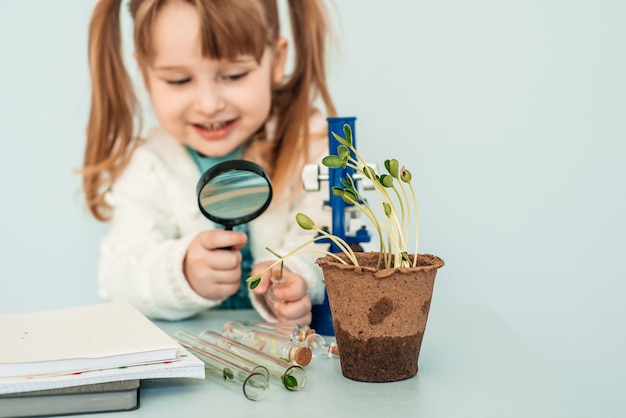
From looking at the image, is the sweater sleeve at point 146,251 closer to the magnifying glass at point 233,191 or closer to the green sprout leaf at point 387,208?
the magnifying glass at point 233,191

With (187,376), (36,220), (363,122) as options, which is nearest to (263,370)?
(187,376)

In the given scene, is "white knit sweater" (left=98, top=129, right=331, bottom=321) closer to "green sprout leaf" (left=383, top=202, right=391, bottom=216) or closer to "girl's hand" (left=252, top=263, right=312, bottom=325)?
"girl's hand" (left=252, top=263, right=312, bottom=325)

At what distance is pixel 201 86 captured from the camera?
140 centimetres

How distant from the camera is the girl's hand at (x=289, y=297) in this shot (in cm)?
117

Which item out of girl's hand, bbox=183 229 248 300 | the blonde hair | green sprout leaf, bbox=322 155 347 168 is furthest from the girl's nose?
green sprout leaf, bbox=322 155 347 168

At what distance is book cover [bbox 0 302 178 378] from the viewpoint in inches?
32.4

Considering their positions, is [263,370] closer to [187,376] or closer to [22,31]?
[187,376]

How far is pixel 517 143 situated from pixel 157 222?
2.91 ft

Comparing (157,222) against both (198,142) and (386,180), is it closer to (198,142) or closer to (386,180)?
(198,142)

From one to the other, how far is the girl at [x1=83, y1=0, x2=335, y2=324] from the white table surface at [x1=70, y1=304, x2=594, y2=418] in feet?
0.93

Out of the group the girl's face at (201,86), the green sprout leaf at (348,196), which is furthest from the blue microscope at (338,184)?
the girl's face at (201,86)

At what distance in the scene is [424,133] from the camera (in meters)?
1.93

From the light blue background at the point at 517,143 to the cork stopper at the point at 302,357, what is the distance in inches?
40.2

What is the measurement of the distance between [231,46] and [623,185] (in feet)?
3.42
